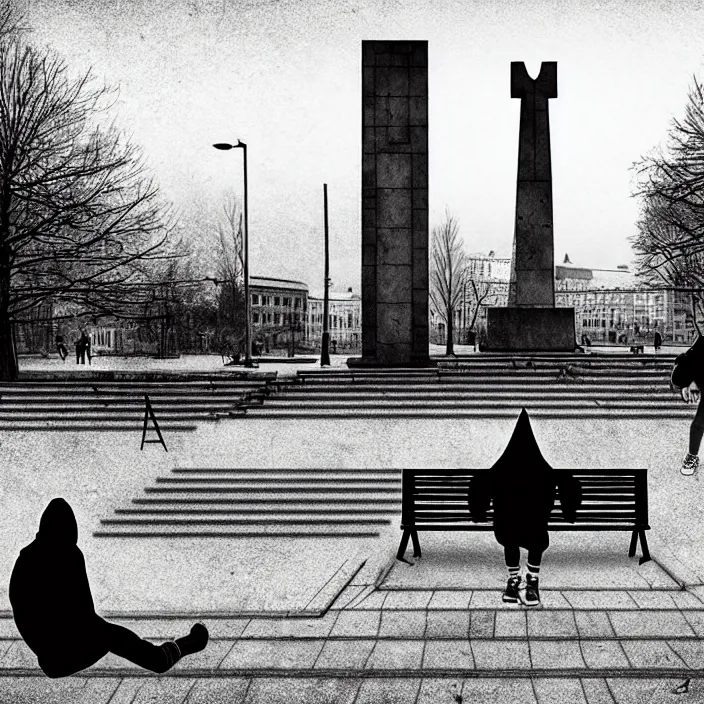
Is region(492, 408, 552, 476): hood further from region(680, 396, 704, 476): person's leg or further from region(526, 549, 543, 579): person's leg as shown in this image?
region(680, 396, 704, 476): person's leg

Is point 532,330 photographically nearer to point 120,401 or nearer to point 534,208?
point 534,208

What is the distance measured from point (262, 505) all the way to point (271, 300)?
67069 mm

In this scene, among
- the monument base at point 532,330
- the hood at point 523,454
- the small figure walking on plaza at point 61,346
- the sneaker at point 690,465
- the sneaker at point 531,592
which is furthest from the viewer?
the small figure walking on plaza at point 61,346

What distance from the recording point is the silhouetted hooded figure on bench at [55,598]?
4.38 m

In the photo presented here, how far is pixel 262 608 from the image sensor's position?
6.97 meters

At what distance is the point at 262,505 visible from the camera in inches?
391

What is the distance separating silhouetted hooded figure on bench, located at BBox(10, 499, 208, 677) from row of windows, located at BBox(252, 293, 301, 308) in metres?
69.8

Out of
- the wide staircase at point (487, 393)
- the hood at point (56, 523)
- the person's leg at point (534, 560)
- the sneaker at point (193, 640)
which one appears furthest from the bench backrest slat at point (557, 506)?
the wide staircase at point (487, 393)

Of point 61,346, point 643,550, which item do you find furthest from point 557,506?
point 61,346

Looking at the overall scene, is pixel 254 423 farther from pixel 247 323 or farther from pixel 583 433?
pixel 247 323

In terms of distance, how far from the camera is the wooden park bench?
8.03m

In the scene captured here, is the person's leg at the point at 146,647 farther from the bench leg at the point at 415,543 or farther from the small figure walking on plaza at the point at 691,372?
the small figure walking on plaza at the point at 691,372

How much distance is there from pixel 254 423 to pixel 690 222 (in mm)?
13862

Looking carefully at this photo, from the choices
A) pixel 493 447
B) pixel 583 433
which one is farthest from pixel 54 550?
pixel 583 433
